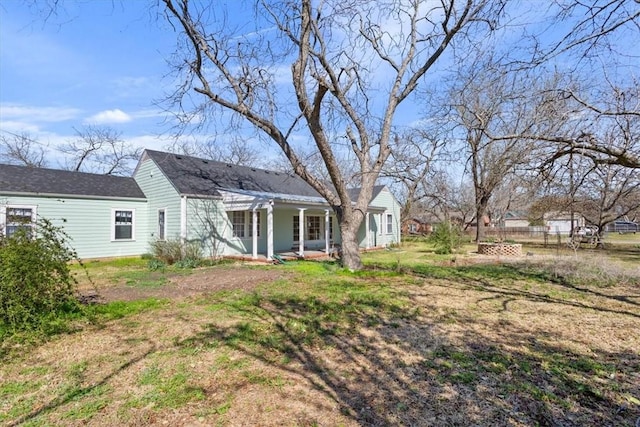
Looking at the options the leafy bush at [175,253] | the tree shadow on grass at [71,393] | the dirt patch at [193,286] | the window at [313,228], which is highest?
the window at [313,228]

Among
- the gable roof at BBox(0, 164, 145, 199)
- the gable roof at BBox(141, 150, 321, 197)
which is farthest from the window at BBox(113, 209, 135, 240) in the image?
the gable roof at BBox(141, 150, 321, 197)

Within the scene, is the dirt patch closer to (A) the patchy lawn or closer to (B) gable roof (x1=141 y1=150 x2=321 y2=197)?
(A) the patchy lawn

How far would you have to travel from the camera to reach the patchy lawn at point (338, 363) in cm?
287

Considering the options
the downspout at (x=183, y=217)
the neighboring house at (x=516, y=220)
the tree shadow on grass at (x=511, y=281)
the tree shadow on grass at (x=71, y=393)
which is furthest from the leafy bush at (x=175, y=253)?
the neighboring house at (x=516, y=220)

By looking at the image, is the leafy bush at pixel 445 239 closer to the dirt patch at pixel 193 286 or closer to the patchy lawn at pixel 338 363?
the patchy lawn at pixel 338 363

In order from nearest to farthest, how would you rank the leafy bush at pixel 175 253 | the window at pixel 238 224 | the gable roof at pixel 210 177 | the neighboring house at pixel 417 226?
1. the leafy bush at pixel 175 253
2. the gable roof at pixel 210 177
3. the window at pixel 238 224
4. the neighboring house at pixel 417 226

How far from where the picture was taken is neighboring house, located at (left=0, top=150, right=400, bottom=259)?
12633mm

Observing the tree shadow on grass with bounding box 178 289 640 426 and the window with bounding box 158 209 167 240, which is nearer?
the tree shadow on grass with bounding box 178 289 640 426

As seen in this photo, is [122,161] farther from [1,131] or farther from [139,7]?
[139,7]

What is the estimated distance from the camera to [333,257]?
584 inches

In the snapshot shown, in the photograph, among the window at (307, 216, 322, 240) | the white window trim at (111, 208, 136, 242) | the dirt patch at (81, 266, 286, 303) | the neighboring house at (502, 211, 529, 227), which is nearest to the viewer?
the dirt patch at (81, 266, 286, 303)

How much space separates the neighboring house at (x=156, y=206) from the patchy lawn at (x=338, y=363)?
6.34 m

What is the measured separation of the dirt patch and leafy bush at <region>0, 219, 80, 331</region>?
1697 millimetres

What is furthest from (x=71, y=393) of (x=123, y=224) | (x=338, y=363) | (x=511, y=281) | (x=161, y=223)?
(x=123, y=224)
